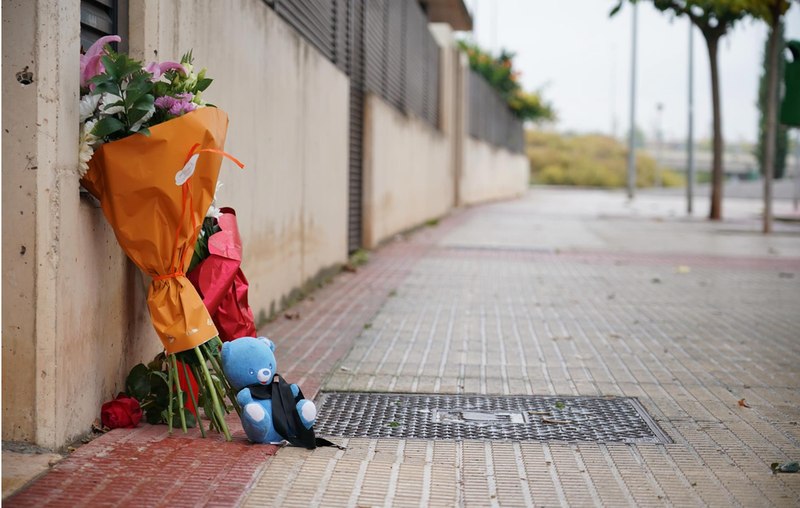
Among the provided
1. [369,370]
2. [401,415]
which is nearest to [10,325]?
[401,415]

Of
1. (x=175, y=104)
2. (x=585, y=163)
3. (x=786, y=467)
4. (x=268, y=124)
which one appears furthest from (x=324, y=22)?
(x=585, y=163)

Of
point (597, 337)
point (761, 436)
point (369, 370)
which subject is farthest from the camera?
point (597, 337)

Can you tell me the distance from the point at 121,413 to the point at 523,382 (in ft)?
7.64

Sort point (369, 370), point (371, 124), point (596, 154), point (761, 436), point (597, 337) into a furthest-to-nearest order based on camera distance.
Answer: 1. point (596, 154)
2. point (371, 124)
3. point (597, 337)
4. point (369, 370)
5. point (761, 436)

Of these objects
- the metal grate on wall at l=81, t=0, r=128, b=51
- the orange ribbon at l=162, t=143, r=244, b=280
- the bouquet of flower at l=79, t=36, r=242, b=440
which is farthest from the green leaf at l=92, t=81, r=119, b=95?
the metal grate on wall at l=81, t=0, r=128, b=51

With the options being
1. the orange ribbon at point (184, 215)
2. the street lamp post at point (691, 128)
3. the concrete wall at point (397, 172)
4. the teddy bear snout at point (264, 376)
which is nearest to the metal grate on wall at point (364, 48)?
the concrete wall at point (397, 172)

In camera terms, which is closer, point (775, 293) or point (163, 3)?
point (163, 3)

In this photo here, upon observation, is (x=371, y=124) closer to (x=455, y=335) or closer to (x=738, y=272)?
(x=738, y=272)

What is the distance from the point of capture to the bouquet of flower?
352 centimetres

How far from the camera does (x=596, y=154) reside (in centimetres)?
8275

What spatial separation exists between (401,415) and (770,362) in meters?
2.74

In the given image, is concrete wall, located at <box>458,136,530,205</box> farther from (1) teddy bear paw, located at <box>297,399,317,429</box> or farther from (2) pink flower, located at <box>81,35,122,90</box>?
(2) pink flower, located at <box>81,35,122,90</box>

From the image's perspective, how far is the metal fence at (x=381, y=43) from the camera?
9195 mm

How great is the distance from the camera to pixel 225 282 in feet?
13.8
